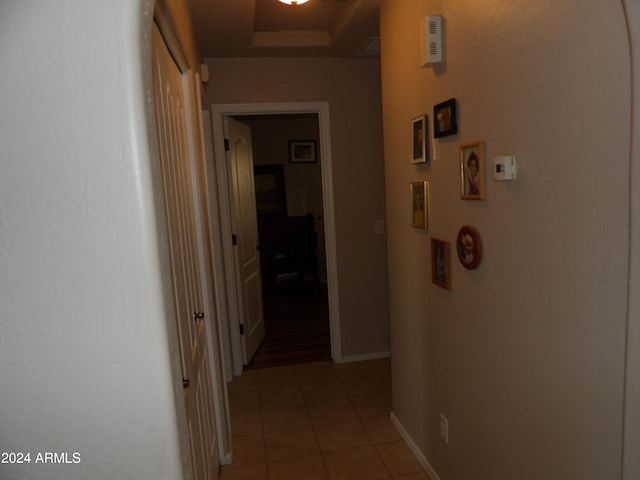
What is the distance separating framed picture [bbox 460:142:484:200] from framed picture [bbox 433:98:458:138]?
110mm

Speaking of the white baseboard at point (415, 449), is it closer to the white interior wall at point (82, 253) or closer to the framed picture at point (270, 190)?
the white interior wall at point (82, 253)

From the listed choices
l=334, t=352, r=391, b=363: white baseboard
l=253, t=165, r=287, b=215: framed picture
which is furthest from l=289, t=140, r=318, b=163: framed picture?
l=334, t=352, r=391, b=363: white baseboard

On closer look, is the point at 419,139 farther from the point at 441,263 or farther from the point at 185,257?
the point at 185,257

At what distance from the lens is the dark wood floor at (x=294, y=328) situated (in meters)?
3.55

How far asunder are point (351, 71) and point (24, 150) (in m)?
2.91

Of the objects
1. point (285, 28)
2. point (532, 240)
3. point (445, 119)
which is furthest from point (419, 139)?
point (285, 28)

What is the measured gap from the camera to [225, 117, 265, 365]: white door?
3.27 metres

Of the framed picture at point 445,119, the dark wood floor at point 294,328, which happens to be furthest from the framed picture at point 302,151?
the framed picture at point 445,119

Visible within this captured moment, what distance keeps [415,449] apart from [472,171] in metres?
1.57

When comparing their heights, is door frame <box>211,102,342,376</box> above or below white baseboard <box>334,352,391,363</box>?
above

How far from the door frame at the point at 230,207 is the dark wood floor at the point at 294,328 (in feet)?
0.96

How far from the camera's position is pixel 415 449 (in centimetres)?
218

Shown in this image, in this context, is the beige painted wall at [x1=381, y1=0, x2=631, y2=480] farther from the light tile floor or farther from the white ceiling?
the white ceiling

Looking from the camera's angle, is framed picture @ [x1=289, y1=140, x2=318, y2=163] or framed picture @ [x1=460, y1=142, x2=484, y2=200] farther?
framed picture @ [x1=289, y1=140, x2=318, y2=163]
